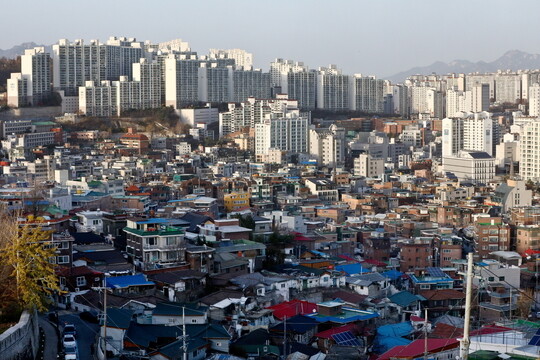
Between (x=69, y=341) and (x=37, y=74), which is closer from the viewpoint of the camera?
(x=69, y=341)

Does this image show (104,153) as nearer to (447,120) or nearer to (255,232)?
(447,120)

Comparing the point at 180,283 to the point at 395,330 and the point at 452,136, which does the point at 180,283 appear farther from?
the point at 452,136

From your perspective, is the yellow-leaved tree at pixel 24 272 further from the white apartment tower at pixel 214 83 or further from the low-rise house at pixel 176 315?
the white apartment tower at pixel 214 83

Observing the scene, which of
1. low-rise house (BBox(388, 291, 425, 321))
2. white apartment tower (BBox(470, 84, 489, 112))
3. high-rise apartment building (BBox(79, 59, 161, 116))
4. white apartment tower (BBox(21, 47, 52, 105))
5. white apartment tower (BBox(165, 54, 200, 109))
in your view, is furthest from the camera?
white apartment tower (BBox(470, 84, 489, 112))

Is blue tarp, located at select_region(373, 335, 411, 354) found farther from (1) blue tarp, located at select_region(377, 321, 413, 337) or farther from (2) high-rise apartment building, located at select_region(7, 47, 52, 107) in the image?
(2) high-rise apartment building, located at select_region(7, 47, 52, 107)

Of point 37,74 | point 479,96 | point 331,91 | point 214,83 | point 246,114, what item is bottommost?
point 246,114

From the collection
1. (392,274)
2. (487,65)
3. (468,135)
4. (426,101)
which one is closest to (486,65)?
(487,65)

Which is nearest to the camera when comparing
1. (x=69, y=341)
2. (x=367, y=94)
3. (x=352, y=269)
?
(x=69, y=341)

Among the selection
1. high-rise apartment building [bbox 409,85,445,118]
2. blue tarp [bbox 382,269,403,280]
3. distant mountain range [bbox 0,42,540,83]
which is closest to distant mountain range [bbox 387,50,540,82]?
distant mountain range [bbox 0,42,540,83]
